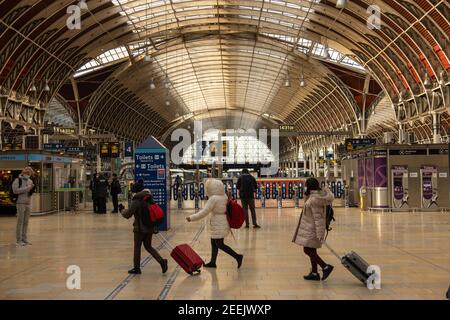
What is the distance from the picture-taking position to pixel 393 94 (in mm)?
48844

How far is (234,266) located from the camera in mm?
12391

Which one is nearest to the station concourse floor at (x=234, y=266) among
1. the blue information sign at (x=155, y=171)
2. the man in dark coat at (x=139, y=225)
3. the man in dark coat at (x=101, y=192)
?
the man in dark coat at (x=139, y=225)

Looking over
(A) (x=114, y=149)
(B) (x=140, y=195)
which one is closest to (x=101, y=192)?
(A) (x=114, y=149)

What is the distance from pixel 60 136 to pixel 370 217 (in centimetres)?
2832

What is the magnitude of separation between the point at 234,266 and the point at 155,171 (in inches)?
347

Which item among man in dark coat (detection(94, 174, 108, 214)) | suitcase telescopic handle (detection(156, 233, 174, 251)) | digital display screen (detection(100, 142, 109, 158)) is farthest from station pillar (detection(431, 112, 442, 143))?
suitcase telescopic handle (detection(156, 233, 174, 251))

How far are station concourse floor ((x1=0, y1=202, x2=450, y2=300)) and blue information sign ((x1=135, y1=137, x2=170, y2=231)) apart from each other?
1019mm

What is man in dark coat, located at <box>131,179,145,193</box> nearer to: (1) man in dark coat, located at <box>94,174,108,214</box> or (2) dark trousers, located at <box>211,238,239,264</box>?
(2) dark trousers, located at <box>211,238,239,264</box>

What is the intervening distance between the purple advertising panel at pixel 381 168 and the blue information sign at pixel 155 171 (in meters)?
12.3

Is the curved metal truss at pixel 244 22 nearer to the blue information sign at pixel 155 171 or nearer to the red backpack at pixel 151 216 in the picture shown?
the blue information sign at pixel 155 171

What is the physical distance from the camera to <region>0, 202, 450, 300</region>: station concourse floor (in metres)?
9.62

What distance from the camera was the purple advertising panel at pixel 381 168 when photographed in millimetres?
30031

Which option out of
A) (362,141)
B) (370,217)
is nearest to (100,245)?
(370,217)

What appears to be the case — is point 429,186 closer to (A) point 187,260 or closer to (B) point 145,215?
(A) point 187,260
